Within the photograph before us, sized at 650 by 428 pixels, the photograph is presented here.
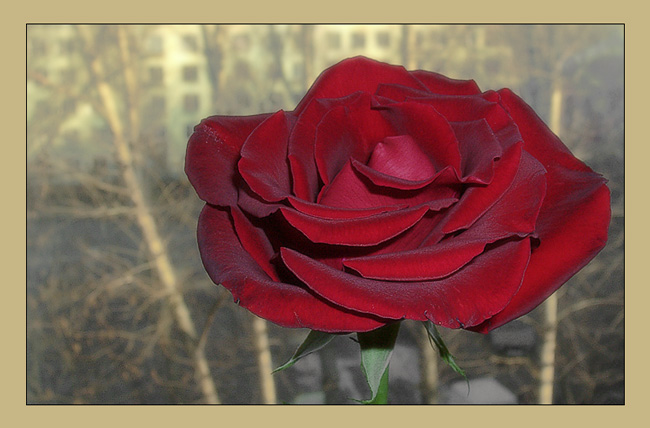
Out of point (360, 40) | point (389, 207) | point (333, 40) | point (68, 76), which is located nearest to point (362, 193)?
point (389, 207)

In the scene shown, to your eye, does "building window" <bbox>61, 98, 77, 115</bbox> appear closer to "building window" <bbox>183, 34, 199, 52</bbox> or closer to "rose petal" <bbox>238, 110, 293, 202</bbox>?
"building window" <bbox>183, 34, 199, 52</bbox>

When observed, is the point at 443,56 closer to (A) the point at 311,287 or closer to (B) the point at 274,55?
(B) the point at 274,55

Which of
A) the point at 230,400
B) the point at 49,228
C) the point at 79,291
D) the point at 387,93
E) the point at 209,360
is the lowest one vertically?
the point at 230,400

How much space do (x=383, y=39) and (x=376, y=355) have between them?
1426 millimetres

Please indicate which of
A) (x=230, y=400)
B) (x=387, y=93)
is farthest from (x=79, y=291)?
(x=387, y=93)

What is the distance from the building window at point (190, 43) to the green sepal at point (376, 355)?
1.55 metres

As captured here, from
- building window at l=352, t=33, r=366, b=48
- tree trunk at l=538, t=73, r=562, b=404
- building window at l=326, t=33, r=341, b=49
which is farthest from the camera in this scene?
tree trunk at l=538, t=73, r=562, b=404

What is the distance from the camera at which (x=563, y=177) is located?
28cm

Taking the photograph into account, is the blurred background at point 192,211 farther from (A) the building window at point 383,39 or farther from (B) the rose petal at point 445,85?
(B) the rose petal at point 445,85

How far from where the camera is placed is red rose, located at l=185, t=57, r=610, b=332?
23 cm

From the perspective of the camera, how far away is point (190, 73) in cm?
167

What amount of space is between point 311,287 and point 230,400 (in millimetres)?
1765

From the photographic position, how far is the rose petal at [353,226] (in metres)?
0.23

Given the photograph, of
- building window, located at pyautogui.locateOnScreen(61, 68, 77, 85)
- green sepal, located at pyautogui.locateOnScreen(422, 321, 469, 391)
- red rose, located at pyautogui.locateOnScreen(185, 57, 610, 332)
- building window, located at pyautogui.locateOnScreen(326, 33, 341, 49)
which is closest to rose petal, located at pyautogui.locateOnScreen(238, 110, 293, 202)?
red rose, located at pyautogui.locateOnScreen(185, 57, 610, 332)
